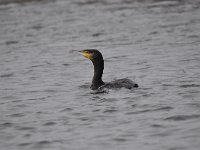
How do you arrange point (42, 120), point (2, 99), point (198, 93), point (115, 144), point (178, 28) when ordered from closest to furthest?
point (115, 144)
point (42, 120)
point (198, 93)
point (2, 99)
point (178, 28)

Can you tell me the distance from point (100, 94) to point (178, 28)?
11374 mm

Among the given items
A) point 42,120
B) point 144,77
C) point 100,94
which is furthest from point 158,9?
point 42,120

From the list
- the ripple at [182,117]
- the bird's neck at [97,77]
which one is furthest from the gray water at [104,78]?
the bird's neck at [97,77]

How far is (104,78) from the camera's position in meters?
17.4

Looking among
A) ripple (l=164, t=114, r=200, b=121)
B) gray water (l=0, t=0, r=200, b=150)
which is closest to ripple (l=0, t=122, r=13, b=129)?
gray water (l=0, t=0, r=200, b=150)

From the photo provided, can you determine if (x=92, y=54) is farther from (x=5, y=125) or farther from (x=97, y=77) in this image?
(x=5, y=125)

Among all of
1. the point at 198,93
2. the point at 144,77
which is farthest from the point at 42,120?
the point at 144,77

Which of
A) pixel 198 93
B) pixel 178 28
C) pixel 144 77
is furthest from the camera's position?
pixel 178 28

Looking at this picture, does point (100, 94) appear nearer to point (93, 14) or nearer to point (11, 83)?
point (11, 83)

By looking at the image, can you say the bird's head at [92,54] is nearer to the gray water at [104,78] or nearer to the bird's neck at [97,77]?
the bird's neck at [97,77]

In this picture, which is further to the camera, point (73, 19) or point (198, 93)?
point (73, 19)

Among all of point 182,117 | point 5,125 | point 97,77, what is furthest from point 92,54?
point 182,117

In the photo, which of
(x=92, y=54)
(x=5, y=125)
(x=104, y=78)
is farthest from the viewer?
(x=104, y=78)

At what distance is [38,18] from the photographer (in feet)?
106
